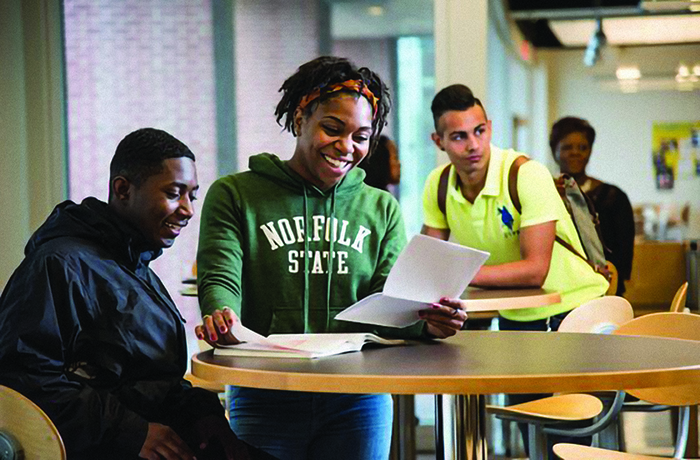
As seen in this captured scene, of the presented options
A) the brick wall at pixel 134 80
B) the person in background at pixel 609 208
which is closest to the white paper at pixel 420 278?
the person in background at pixel 609 208

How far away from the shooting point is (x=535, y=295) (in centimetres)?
360

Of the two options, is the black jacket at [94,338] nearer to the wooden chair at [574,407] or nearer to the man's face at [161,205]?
the man's face at [161,205]

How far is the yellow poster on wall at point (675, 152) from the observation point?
16.6 m

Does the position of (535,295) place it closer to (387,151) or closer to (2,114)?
(387,151)

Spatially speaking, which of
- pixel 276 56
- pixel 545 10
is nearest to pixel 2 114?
pixel 276 56

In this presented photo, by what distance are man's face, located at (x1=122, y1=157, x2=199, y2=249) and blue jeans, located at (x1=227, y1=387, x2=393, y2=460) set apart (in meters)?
0.39

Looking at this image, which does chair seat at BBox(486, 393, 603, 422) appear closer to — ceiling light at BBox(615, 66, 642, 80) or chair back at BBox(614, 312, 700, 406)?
chair back at BBox(614, 312, 700, 406)

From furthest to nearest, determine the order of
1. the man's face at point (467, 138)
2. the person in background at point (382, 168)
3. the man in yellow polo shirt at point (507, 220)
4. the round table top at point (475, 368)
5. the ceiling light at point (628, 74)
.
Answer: the ceiling light at point (628, 74), the person in background at point (382, 168), the man's face at point (467, 138), the man in yellow polo shirt at point (507, 220), the round table top at point (475, 368)

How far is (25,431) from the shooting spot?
1.96 metres

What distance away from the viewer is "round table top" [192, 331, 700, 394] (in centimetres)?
190

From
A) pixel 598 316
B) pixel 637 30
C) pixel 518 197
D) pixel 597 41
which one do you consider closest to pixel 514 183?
pixel 518 197

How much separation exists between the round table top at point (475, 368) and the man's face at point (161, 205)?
30 cm

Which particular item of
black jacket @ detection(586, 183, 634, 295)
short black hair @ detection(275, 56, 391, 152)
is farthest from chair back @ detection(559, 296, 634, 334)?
black jacket @ detection(586, 183, 634, 295)

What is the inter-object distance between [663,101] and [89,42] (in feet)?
40.4
